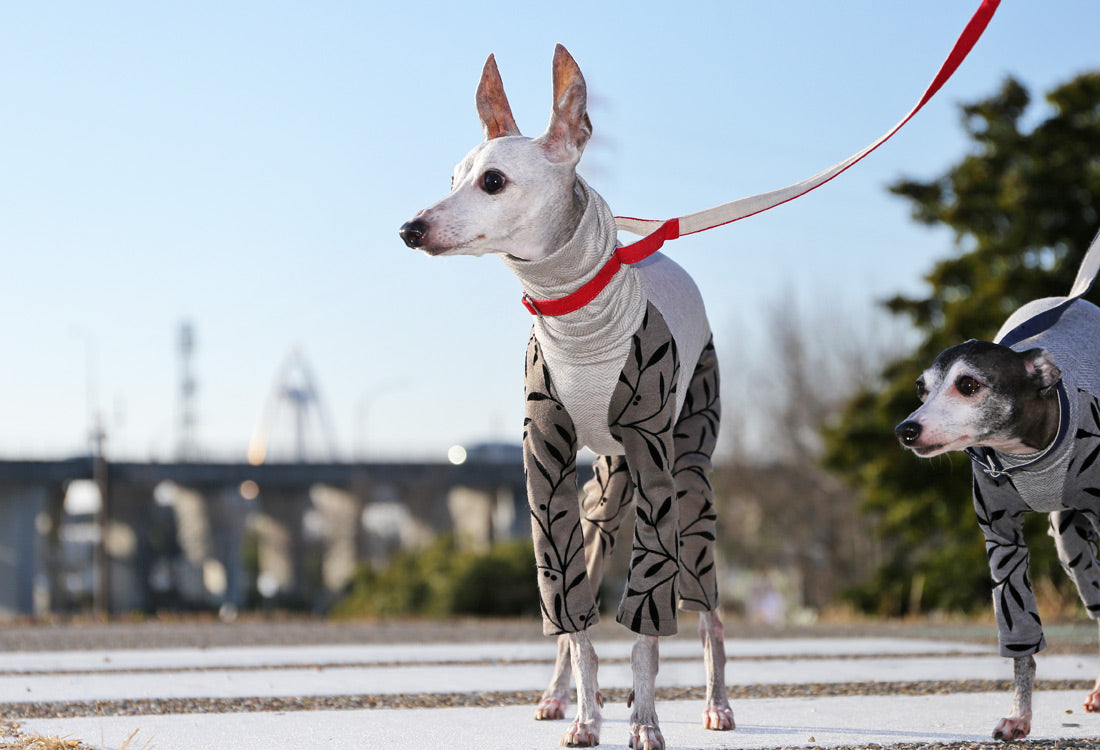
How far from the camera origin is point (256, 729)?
4309 millimetres

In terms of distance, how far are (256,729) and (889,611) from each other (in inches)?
535

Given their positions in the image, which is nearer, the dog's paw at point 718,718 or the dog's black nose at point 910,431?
the dog's black nose at point 910,431

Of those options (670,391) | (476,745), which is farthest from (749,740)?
(670,391)

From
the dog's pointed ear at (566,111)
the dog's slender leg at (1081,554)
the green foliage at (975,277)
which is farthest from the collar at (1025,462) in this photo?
the green foliage at (975,277)

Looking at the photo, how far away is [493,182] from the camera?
11.9 ft

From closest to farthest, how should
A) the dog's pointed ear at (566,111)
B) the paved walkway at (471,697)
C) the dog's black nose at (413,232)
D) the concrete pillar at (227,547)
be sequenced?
the dog's black nose at (413,232), the dog's pointed ear at (566,111), the paved walkway at (471,697), the concrete pillar at (227,547)

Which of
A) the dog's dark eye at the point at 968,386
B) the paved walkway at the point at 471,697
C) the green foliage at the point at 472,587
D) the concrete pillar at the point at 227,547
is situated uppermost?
the dog's dark eye at the point at 968,386

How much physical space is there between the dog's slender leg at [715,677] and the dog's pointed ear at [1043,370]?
4.72 ft

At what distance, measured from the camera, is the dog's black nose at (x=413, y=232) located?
3453 millimetres

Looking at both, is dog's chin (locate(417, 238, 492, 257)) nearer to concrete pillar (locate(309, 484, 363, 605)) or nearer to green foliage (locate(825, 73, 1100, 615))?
green foliage (locate(825, 73, 1100, 615))

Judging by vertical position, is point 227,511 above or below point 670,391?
below

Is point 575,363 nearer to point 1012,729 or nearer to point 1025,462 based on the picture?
point 1025,462

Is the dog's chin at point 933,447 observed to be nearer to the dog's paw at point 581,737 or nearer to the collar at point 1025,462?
the collar at point 1025,462

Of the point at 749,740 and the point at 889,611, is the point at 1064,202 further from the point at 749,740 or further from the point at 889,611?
the point at 749,740
